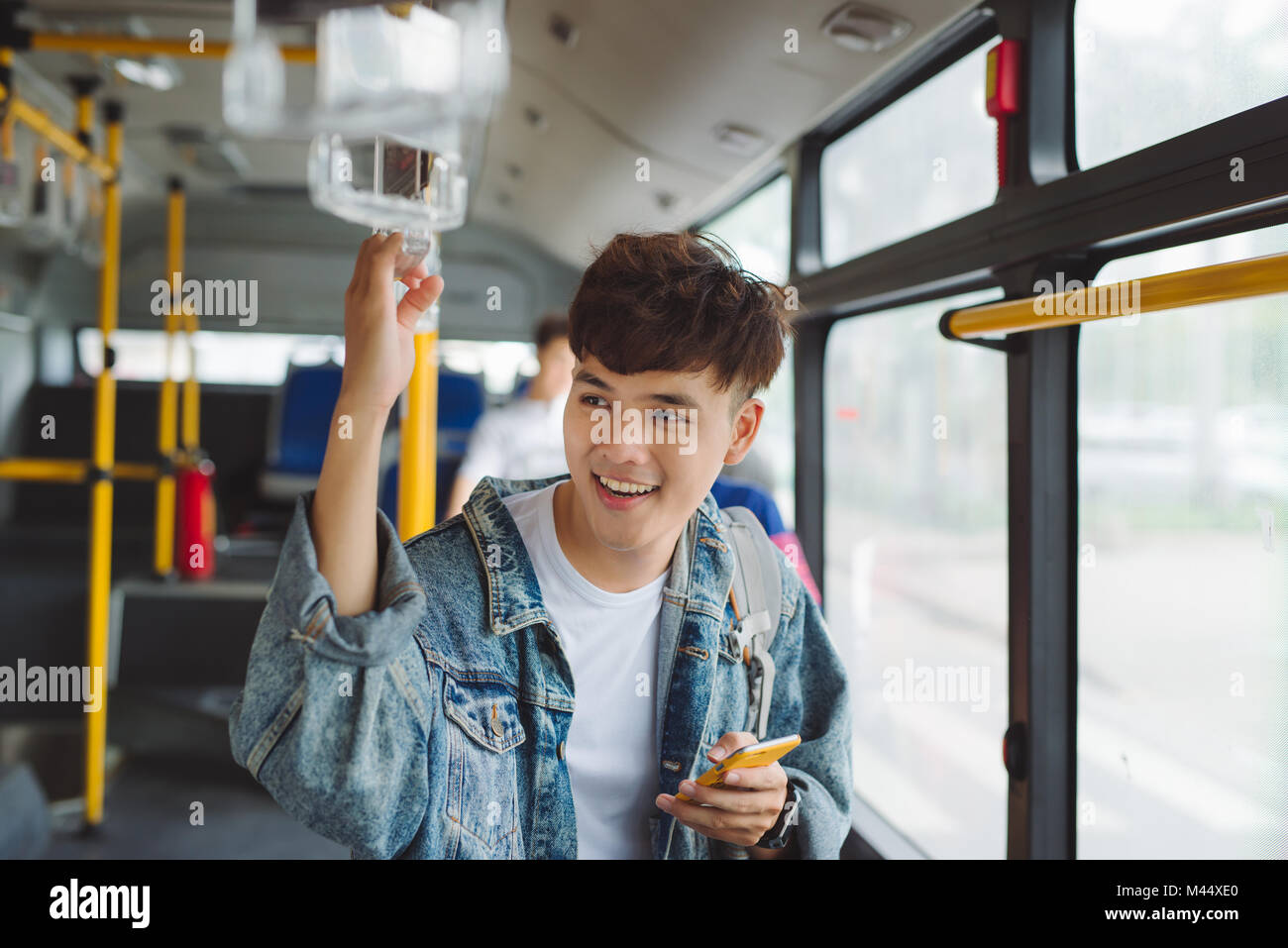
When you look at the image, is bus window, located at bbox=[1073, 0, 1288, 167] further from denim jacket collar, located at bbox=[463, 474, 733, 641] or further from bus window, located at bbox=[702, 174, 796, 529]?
bus window, located at bbox=[702, 174, 796, 529]

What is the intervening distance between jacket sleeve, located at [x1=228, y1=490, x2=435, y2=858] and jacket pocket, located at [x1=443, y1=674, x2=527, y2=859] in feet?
0.39

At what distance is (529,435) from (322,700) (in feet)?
7.91

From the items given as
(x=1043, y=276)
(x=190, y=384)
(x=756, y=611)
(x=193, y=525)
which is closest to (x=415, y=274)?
(x=756, y=611)

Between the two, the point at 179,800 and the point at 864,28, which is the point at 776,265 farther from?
the point at 179,800

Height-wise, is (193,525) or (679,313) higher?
(679,313)

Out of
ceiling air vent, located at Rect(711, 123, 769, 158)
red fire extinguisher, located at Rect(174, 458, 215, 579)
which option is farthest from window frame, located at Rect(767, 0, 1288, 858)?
red fire extinguisher, located at Rect(174, 458, 215, 579)

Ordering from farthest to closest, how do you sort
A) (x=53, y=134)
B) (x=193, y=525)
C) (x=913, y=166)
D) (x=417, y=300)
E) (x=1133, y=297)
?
(x=193, y=525) < (x=53, y=134) < (x=913, y=166) < (x=1133, y=297) < (x=417, y=300)

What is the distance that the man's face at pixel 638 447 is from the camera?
1139 millimetres

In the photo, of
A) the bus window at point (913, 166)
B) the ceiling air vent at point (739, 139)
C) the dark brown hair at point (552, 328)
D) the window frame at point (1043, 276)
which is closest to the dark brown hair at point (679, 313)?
the window frame at point (1043, 276)

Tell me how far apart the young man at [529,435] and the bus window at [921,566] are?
3.12 feet

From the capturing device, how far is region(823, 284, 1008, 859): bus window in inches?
86.7

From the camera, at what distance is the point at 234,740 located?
887 millimetres

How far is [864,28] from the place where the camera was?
6.70ft
